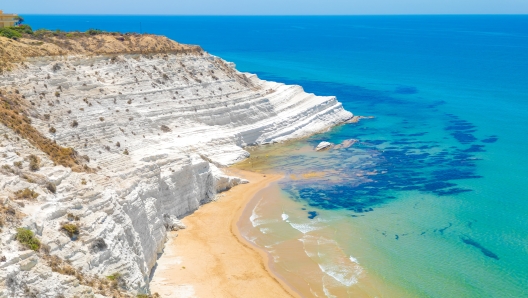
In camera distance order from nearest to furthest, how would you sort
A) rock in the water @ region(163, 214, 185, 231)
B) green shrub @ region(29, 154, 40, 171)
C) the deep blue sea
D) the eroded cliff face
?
the eroded cliff face < green shrub @ region(29, 154, 40, 171) < the deep blue sea < rock in the water @ region(163, 214, 185, 231)

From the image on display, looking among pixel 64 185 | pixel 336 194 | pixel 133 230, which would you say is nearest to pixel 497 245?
pixel 336 194

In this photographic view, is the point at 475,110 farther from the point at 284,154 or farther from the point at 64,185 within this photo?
the point at 64,185

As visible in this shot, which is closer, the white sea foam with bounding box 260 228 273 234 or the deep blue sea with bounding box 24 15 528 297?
the deep blue sea with bounding box 24 15 528 297

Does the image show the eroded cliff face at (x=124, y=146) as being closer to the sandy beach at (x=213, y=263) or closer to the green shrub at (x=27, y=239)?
the green shrub at (x=27, y=239)

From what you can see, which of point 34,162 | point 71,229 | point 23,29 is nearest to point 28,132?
point 34,162

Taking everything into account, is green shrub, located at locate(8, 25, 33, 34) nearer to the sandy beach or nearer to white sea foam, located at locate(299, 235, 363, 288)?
the sandy beach

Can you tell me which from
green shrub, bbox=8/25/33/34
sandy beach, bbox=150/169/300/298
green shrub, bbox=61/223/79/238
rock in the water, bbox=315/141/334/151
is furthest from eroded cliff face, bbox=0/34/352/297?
green shrub, bbox=8/25/33/34
